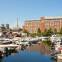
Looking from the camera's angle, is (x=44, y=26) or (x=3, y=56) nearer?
(x=3, y=56)

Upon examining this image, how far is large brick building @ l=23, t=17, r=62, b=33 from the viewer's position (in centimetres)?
6846

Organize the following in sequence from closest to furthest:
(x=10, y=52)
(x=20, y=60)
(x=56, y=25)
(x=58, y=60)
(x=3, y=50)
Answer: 1. (x=58, y=60)
2. (x=20, y=60)
3. (x=3, y=50)
4. (x=10, y=52)
5. (x=56, y=25)

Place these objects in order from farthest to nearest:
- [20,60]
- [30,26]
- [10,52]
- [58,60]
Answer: [30,26]
[10,52]
[20,60]
[58,60]

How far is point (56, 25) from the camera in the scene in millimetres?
68562

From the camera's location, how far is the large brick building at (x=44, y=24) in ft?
225

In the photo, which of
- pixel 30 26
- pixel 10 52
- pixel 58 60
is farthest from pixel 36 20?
pixel 58 60

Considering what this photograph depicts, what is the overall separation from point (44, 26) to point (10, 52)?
4711 cm

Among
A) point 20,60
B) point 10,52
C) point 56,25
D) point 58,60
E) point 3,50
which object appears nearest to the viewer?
point 58,60

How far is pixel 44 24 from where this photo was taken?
229 ft

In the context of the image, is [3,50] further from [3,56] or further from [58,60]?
[58,60]

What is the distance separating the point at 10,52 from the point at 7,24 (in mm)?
Result: 54458

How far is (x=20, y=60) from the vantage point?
1888 cm

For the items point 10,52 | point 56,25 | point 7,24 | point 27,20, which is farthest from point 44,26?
point 10,52

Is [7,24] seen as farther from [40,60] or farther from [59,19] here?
[40,60]
